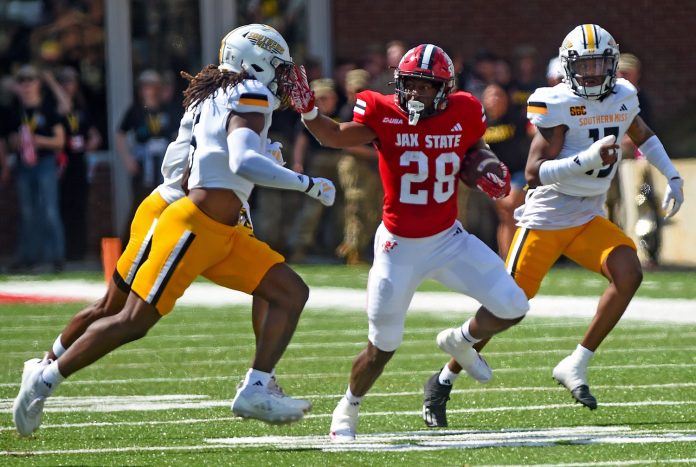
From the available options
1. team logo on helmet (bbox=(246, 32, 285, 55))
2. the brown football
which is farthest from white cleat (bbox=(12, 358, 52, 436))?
the brown football

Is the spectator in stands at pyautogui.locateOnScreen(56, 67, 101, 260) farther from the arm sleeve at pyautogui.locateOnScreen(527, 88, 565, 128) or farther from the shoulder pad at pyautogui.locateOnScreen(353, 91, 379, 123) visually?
the shoulder pad at pyautogui.locateOnScreen(353, 91, 379, 123)

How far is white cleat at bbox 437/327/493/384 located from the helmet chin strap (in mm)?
951

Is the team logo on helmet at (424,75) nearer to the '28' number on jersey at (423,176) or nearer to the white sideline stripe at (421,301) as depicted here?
the '28' number on jersey at (423,176)

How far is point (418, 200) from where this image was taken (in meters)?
6.98

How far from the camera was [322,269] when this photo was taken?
1539 cm

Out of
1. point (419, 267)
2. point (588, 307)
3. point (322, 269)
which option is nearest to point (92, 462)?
point (419, 267)

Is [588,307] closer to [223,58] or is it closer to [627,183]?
[627,183]

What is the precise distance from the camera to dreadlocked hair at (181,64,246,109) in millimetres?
6809

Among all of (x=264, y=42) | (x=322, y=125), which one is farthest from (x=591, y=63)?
(x=264, y=42)

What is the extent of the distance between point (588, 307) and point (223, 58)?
224 inches

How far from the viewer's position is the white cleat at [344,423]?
672 centimetres

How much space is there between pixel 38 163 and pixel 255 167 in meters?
9.45

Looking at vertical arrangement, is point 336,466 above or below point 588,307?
above

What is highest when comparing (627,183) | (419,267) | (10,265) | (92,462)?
(419,267)
